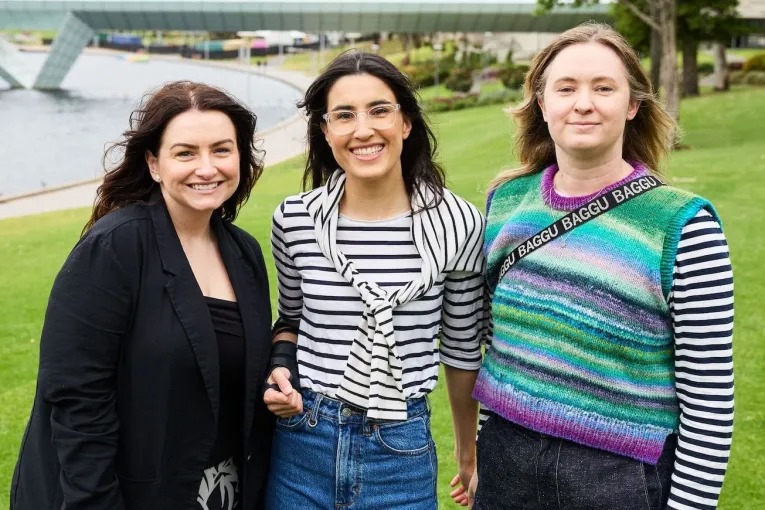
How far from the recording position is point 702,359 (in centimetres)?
197

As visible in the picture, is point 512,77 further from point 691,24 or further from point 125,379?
point 125,379

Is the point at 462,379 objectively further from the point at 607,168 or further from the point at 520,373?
the point at 607,168

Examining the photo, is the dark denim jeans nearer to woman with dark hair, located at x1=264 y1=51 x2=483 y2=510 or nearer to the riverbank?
woman with dark hair, located at x1=264 y1=51 x2=483 y2=510

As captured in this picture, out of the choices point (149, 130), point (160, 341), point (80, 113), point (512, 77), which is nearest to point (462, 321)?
point (160, 341)

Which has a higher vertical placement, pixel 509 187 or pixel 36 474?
pixel 509 187

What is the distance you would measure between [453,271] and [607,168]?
1.68 ft

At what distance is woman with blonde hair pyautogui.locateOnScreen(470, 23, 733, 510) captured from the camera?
6.48ft

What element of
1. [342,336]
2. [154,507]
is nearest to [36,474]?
[154,507]

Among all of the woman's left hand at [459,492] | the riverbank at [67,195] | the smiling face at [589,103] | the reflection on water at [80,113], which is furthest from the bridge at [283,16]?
the smiling face at [589,103]

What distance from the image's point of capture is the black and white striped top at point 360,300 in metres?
2.35

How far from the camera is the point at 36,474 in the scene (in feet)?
7.54

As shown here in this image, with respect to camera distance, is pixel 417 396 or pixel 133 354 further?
pixel 417 396

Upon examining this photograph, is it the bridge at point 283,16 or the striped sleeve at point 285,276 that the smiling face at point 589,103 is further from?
the bridge at point 283,16

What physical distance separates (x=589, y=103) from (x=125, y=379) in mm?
1310
